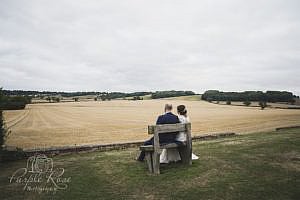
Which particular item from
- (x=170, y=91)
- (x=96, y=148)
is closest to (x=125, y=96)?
(x=170, y=91)

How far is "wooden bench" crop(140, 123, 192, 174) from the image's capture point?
7.16 meters

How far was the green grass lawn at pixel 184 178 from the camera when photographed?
554cm

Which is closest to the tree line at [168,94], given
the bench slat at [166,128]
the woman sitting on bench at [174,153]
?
the woman sitting on bench at [174,153]

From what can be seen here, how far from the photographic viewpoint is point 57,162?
8.58 meters

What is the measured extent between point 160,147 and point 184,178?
1113 mm

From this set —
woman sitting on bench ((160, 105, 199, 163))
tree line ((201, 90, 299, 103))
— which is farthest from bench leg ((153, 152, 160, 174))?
tree line ((201, 90, 299, 103))

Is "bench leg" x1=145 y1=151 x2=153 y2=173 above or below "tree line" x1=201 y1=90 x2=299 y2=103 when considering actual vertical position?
below

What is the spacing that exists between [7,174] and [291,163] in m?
7.92

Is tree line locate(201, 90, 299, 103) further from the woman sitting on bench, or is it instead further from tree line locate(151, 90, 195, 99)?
the woman sitting on bench

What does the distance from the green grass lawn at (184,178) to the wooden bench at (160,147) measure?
25 centimetres

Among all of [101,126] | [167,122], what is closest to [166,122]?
[167,122]

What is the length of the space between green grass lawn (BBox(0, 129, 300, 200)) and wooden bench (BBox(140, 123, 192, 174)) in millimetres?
250

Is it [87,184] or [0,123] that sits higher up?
[0,123]

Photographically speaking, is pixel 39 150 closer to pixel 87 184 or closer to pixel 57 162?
pixel 57 162
